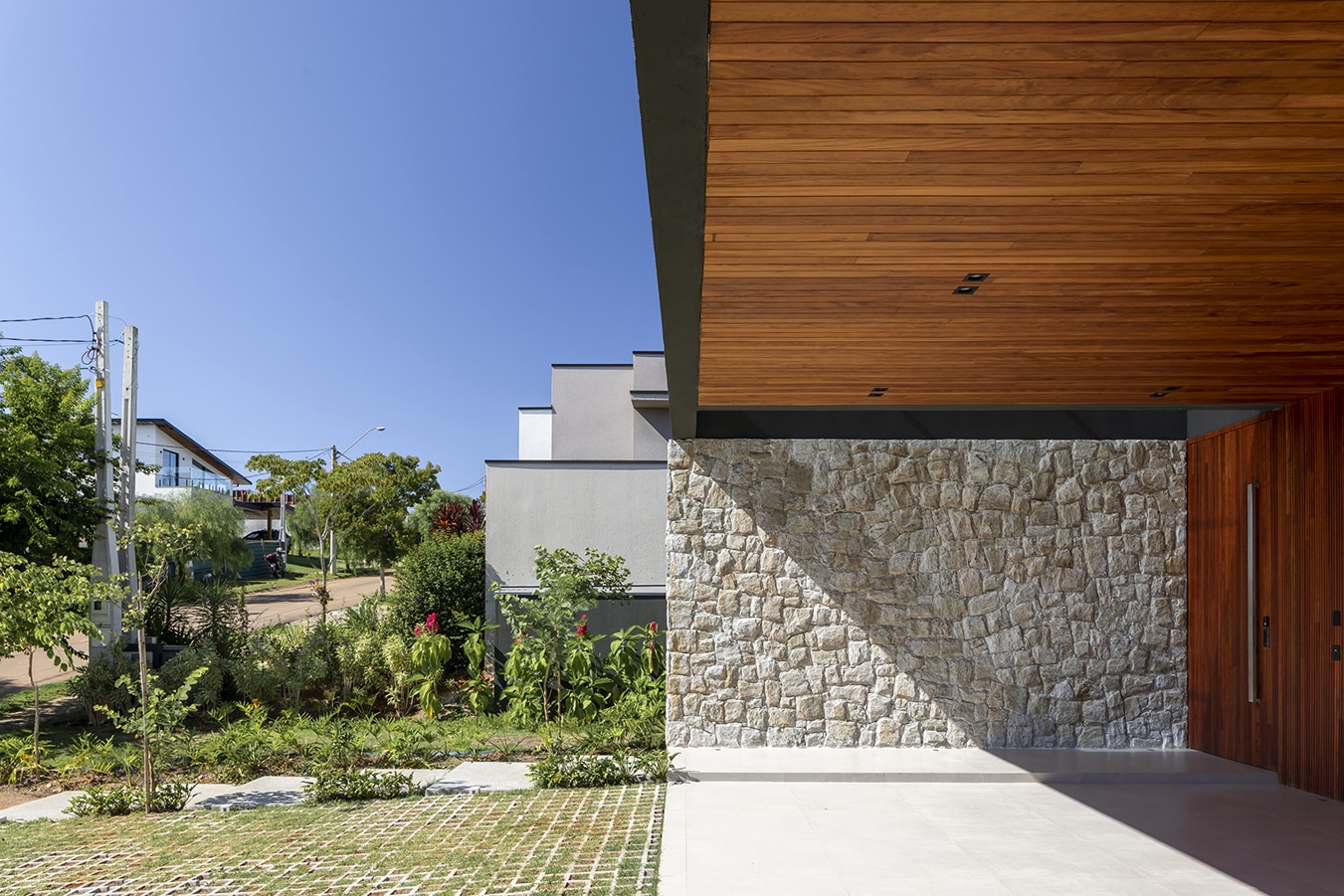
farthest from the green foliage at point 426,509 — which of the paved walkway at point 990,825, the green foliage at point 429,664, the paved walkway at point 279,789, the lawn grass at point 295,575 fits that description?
the paved walkway at point 990,825

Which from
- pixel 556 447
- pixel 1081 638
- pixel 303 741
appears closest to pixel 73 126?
pixel 556 447

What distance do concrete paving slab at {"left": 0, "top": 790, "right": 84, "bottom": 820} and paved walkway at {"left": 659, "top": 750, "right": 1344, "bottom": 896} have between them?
13.9ft

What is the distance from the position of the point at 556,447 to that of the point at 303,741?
8.51 metres

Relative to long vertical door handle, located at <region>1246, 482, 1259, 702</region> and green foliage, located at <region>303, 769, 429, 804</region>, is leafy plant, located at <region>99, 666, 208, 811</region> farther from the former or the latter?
long vertical door handle, located at <region>1246, 482, 1259, 702</region>

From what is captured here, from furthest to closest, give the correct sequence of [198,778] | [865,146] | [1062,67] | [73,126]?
[73,126] → [198,778] → [865,146] → [1062,67]

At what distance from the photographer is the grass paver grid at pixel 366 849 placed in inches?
171

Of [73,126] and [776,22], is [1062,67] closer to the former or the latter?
[776,22]

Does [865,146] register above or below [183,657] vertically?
above

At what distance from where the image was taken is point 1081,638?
23.5 ft

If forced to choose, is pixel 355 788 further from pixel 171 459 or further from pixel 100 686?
pixel 171 459

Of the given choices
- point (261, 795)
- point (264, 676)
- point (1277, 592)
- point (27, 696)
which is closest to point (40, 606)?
point (264, 676)

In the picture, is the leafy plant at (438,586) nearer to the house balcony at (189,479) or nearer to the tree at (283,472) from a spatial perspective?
the tree at (283,472)

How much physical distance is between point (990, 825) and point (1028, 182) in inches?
155

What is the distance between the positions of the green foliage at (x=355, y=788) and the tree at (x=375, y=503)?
1449cm
